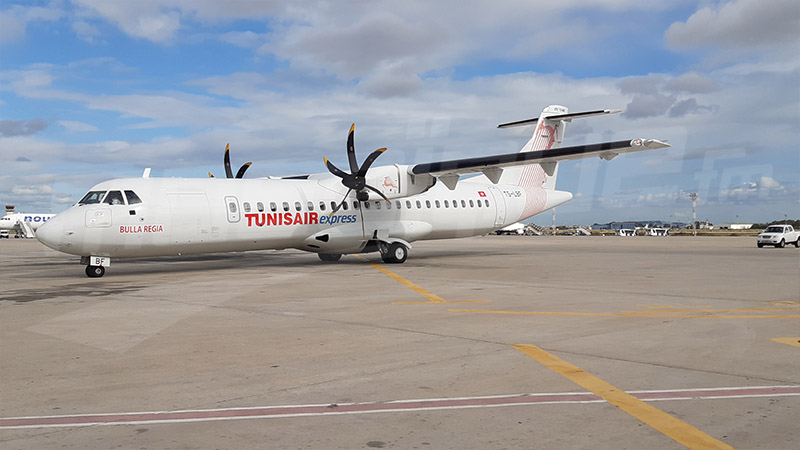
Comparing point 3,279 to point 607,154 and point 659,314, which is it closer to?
point 659,314

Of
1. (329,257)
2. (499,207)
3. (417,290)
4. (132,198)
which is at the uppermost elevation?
(499,207)

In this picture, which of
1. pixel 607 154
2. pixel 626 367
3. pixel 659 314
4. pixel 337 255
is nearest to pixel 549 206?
pixel 607 154

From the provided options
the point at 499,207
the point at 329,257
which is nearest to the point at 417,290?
the point at 329,257

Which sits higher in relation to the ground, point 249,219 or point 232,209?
point 232,209

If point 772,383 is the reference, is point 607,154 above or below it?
above

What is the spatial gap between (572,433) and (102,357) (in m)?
5.37

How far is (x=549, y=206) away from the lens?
30219mm

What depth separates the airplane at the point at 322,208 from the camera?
59.2ft

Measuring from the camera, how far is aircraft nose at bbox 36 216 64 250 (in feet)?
55.2

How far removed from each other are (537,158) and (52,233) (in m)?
15.0

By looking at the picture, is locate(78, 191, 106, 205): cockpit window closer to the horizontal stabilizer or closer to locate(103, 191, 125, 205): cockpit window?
locate(103, 191, 125, 205): cockpit window

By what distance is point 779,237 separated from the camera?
37000 millimetres

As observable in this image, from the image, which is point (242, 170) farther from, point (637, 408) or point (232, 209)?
point (637, 408)

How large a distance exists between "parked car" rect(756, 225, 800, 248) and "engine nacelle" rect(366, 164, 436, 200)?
24.7 metres
